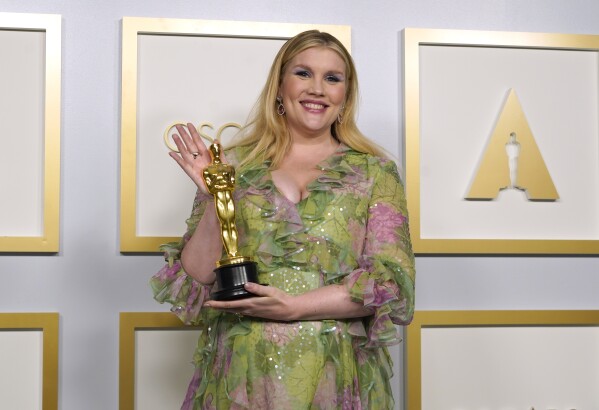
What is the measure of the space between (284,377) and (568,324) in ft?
4.30

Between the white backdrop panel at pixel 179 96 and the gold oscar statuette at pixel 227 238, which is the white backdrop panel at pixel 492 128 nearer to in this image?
the white backdrop panel at pixel 179 96

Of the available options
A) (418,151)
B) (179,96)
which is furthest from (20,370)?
(418,151)

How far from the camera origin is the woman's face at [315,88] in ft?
6.86

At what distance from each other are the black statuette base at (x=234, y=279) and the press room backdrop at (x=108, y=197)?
2.81 feet

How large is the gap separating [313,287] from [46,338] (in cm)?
102

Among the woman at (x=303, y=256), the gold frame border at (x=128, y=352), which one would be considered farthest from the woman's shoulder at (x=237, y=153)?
the gold frame border at (x=128, y=352)

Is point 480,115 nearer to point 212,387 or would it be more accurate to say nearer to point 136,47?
point 136,47

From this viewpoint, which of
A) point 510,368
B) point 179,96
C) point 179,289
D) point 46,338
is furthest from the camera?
point 510,368

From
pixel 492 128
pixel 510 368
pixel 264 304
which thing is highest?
pixel 492 128

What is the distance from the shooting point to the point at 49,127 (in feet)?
8.64

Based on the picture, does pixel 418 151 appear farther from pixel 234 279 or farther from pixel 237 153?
pixel 234 279

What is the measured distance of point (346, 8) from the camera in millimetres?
2795

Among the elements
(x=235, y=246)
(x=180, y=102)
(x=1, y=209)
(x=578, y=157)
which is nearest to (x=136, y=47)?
(x=180, y=102)

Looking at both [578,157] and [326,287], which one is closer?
[326,287]
